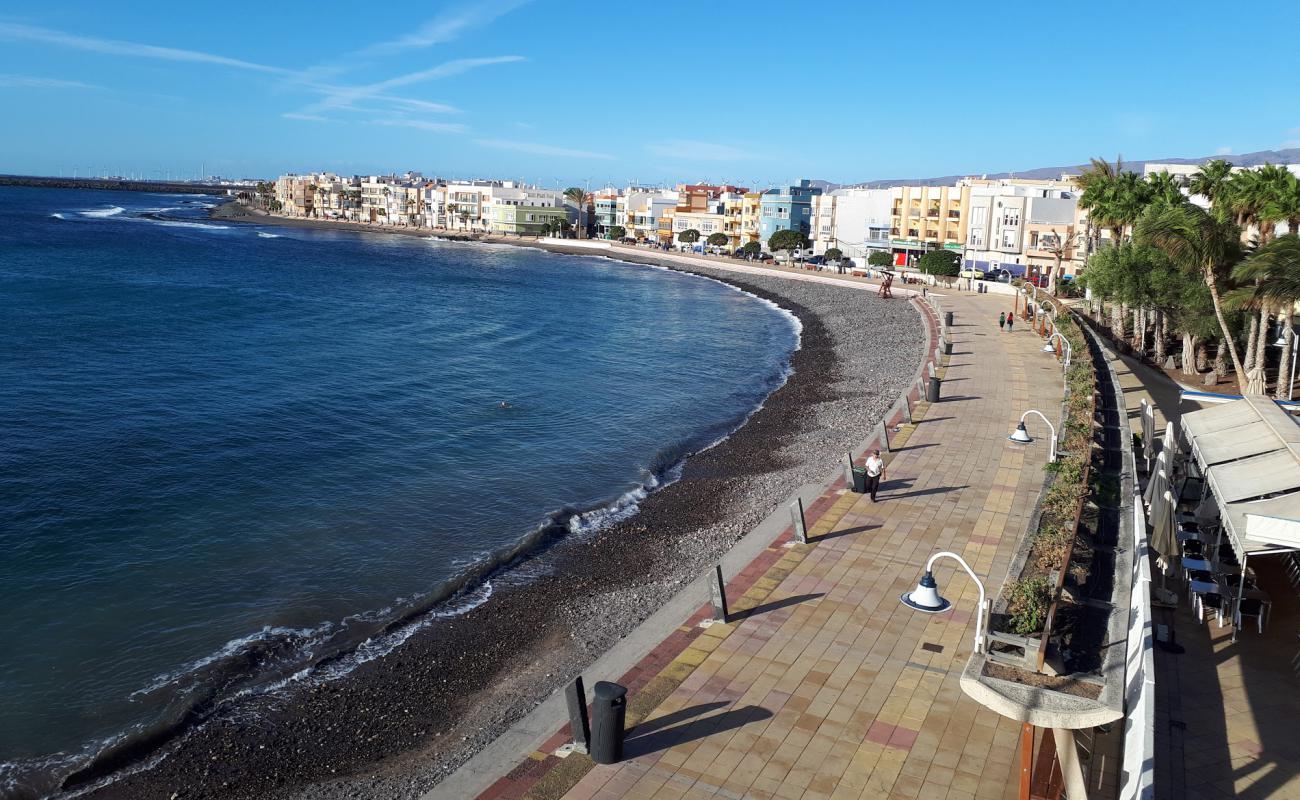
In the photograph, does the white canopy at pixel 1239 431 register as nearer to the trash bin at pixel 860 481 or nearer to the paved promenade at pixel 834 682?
the paved promenade at pixel 834 682

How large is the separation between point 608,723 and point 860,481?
10172 mm

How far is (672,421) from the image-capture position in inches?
1286

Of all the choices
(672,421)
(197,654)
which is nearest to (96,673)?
(197,654)

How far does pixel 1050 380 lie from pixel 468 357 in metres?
27.7

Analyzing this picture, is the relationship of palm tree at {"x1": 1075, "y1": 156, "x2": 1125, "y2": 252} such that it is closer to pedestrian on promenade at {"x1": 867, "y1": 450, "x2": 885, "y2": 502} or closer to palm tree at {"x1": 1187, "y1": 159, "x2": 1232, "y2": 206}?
palm tree at {"x1": 1187, "y1": 159, "x2": 1232, "y2": 206}

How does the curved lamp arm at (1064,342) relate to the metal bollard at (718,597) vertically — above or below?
above

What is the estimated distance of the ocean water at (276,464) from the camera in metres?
15.1

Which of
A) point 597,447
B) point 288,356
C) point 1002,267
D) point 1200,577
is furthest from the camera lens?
point 1002,267

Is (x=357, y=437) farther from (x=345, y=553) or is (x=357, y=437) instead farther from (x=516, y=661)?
(x=516, y=661)

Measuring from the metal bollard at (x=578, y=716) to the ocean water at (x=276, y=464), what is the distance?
20.2ft

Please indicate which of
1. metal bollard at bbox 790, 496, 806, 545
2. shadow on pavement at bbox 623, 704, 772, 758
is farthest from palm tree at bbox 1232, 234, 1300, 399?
shadow on pavement at bbox 623, 704, 772, 758

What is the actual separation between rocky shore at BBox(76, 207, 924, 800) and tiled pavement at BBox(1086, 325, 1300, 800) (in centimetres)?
760

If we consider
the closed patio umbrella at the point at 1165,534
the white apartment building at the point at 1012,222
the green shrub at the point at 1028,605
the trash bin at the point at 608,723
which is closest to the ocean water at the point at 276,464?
the trash bin at the point at 608,723

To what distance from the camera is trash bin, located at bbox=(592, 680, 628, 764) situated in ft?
30.4
